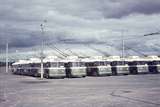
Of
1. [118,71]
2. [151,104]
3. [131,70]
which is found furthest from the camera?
[131,70]

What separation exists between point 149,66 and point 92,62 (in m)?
14.5

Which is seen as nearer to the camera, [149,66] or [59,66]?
[59,66]

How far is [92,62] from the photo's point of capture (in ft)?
155

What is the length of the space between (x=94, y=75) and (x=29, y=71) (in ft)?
42.2

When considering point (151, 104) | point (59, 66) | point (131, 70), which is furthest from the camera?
point (131, 70)

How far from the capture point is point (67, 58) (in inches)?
1658

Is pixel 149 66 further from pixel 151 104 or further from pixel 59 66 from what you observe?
pixel 151 104

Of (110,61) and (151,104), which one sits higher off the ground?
(110,61)

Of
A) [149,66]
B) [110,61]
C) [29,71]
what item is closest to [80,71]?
[110,61]

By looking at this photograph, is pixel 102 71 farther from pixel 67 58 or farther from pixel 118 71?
pixel 67 58

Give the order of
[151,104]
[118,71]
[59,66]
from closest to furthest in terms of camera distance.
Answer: [151,104] < [59,66] < [118,71]

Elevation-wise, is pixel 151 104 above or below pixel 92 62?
below

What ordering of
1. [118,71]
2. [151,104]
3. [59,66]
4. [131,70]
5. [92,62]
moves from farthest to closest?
[131,70]
[118,71]
[92,62]
[59,66]
[151,104]

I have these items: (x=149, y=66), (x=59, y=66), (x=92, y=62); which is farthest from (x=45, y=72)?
(x=149, y=66)
